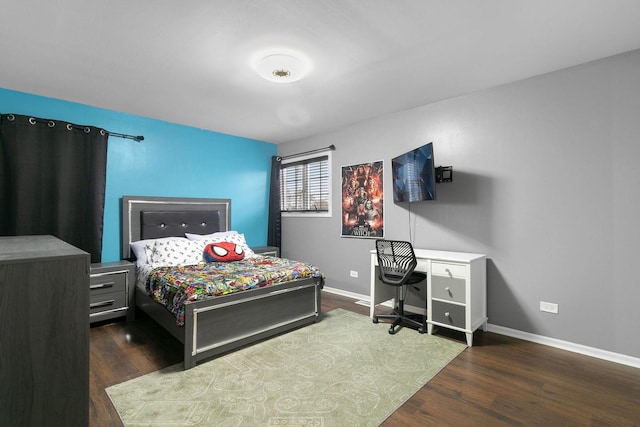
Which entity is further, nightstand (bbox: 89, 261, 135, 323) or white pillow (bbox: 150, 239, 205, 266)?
white pillow (bbox: 150, 239, 205, 266)

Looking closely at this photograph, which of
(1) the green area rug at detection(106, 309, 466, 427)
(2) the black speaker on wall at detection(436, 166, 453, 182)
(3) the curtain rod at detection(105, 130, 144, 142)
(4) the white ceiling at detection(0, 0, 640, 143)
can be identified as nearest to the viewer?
(1) the green area rug at detection(106, 309, 466, 427)

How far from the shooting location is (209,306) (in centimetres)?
258

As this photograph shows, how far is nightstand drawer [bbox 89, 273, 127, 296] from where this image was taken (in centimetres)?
330

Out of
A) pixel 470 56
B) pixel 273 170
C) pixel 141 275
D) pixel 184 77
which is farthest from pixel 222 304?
pixel 273 170

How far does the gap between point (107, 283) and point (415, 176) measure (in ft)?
11.6

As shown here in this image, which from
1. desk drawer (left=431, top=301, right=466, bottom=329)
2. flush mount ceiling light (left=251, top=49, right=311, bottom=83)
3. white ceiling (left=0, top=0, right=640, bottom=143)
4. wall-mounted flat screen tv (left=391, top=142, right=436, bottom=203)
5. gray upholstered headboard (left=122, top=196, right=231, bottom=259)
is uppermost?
white ceiling (left=0, top=0, right=640, bottom=143)

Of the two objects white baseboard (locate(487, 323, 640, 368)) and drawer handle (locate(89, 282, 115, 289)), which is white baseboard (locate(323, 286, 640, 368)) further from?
drawer handle (locate(89, 282, 115, 289))

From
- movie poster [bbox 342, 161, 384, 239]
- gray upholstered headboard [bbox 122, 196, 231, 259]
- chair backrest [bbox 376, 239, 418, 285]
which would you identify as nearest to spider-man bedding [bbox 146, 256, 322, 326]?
chair backrest [bbox 376, 239, 418, 285]

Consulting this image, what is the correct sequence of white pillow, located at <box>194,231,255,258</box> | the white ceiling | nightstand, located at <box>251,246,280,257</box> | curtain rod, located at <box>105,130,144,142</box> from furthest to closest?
nightstand, located at <box>251,246,280,257</box>
white pillow, located at <box>194,231,255,258</box>
curtain rod, located at <box>105,130,144,142</box>
the white ceiling

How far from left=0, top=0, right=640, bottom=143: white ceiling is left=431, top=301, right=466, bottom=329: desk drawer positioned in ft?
7.18

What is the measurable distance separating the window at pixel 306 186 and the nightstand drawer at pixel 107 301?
2.79 metres

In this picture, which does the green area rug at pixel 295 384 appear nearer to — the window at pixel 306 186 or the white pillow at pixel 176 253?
the white pillow at pixel 176 253

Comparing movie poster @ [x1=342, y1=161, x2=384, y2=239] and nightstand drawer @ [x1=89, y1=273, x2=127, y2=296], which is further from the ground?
movie poster @ [x1=342, y1=161, x2=384, y2=239]

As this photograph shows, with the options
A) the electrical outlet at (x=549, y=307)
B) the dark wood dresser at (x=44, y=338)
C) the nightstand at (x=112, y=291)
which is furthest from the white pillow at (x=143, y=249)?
the electrical outlet at (x=549, y=307)
